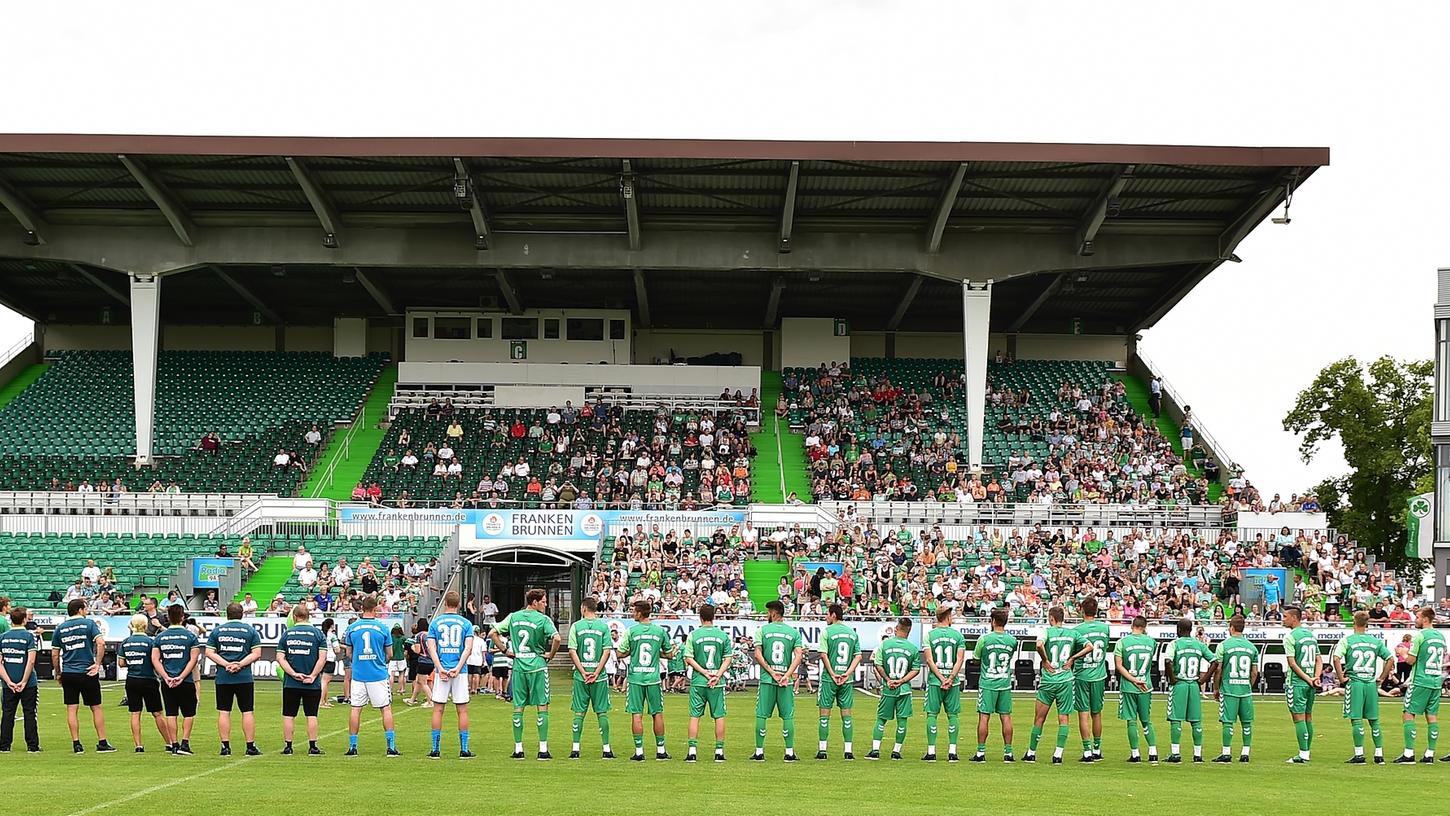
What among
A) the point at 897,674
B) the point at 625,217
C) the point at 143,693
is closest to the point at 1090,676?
the point at 897,674

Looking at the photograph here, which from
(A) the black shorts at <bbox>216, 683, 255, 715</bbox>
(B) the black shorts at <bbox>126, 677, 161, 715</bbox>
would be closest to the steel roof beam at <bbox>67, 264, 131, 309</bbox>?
(B) the black shorts at <bbox>126, 677, 161, 715</bbox>

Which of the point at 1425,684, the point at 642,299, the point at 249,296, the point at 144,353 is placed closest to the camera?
the point at 1425,684

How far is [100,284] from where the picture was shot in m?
47.3

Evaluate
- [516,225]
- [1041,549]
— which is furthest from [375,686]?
[516,225]

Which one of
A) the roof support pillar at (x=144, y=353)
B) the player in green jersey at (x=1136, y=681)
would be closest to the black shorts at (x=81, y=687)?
the player in green jersey at (x=1136, y=681)

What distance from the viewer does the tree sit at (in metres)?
51.9

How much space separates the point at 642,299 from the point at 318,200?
11101mm

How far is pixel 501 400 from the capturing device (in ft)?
158

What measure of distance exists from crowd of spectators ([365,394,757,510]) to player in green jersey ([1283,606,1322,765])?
76.2 feet

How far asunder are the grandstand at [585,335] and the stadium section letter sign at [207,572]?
1.82ft

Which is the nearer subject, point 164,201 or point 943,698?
point 943,698

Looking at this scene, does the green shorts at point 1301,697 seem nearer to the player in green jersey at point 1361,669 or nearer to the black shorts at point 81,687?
the player in green jersey at point 1361,669

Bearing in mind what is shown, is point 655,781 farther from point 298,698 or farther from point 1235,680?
point 1235,680

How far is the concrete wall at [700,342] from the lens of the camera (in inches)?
2039
